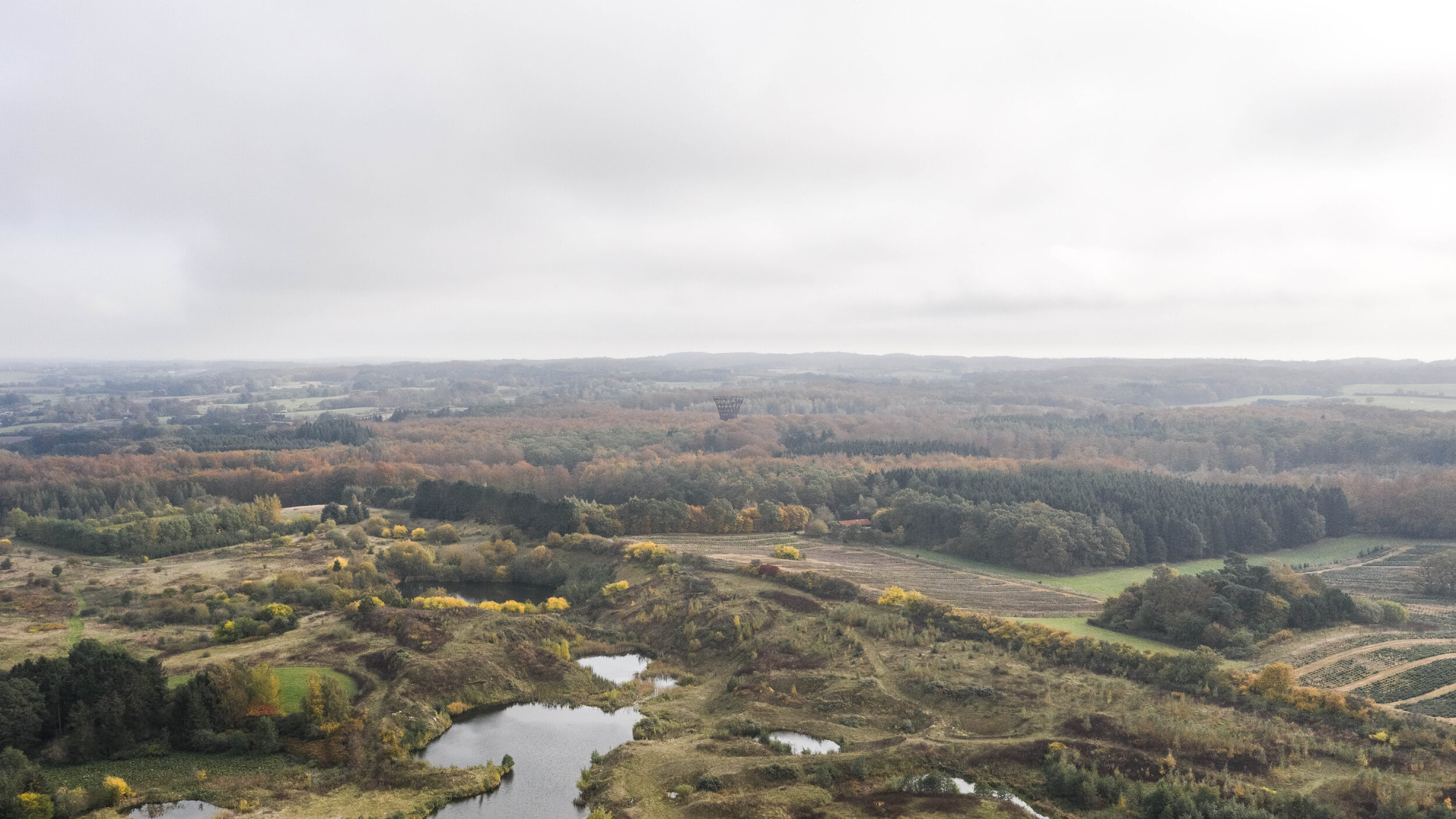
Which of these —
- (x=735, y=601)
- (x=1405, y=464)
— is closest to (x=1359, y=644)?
(x=735, y=601)

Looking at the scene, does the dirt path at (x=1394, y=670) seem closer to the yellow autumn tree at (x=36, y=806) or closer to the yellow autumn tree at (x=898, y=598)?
the yellow autumn tree at (x=898, y=598)

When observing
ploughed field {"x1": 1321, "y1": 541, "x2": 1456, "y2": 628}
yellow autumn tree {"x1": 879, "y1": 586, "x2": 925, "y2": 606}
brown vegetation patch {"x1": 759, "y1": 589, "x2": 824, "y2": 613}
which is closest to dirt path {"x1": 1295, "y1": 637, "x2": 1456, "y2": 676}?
ploughed field {"x1": 1321, "y1": 541, "x2": 1456, "y2": 628}

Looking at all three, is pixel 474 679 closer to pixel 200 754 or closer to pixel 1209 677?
pixel 200 754

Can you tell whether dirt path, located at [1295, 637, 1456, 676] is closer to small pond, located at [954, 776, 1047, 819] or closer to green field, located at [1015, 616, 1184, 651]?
green field, located at [1015, 616, 1184, 651]

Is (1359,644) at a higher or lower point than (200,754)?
higher

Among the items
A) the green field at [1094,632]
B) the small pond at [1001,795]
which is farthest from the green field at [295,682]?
the green field at [1094,632]
